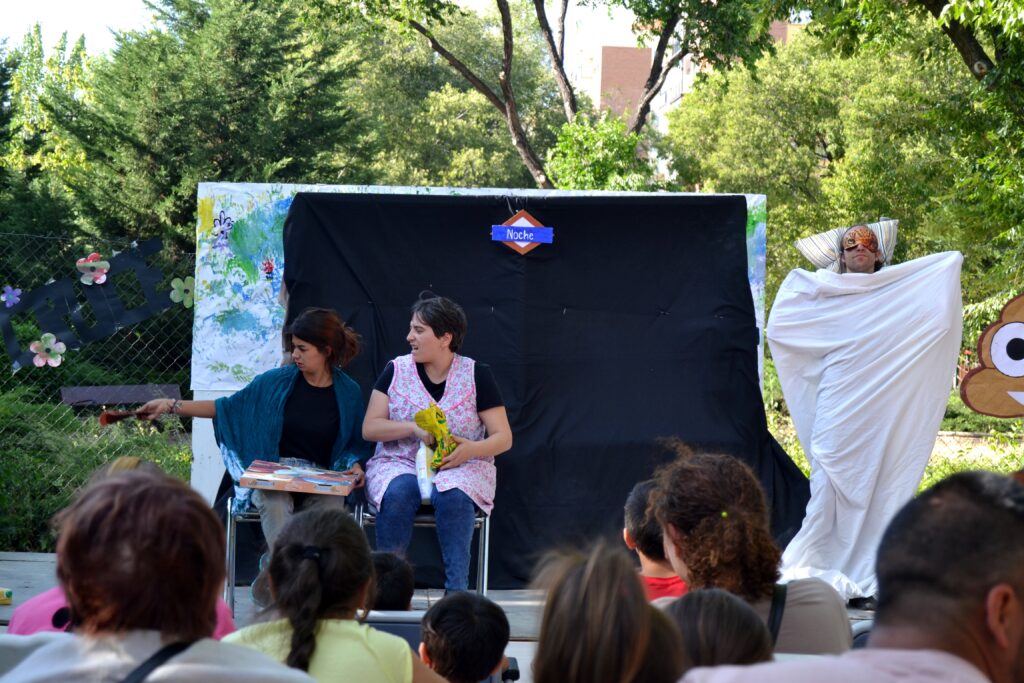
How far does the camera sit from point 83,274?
597 cm

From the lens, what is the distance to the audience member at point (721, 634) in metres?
1.78

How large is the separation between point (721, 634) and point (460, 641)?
1.03m

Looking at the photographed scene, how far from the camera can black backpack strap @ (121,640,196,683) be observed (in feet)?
4.95

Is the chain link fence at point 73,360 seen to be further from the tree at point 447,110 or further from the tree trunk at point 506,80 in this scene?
the tree at point 447,110

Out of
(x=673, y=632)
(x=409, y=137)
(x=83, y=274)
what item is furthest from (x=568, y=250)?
(x=409, y=137)

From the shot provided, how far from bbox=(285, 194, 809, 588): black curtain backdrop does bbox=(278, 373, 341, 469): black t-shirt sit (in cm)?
74

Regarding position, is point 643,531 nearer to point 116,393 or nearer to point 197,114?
point 116,393

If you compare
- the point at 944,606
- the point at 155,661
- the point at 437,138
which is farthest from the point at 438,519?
the point at 437,138

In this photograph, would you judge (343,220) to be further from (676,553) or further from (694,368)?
(676,553)

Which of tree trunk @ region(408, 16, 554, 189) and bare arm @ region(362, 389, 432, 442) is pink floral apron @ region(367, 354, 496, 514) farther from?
tree trunk @ region(408, 16, 554, 189)

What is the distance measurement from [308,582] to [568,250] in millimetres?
3694

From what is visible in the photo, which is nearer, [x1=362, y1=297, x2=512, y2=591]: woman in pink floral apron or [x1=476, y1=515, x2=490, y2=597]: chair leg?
[x1=362, y1=297, x2=512, y2=591]: woman in pink floral apron

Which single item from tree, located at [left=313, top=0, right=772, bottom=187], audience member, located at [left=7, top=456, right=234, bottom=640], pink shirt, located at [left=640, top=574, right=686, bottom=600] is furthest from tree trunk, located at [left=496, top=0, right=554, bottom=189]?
audience member, located at [left=7, top=456, right=234, bottom=640]

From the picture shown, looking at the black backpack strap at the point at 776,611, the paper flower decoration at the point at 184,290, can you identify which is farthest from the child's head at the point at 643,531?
the paper flower decoration at the point at 184,290
